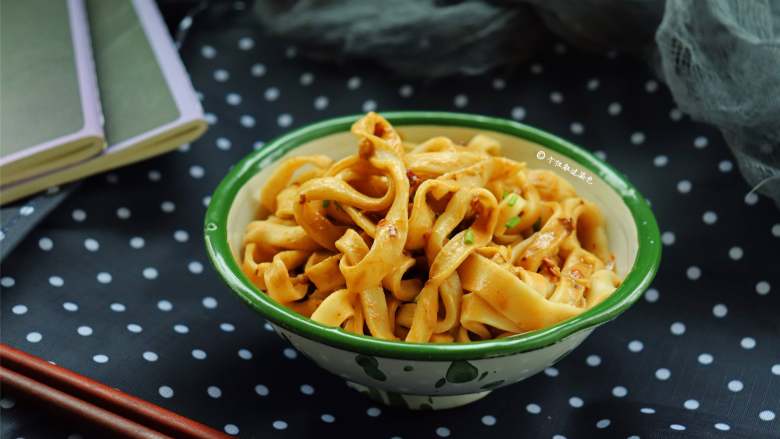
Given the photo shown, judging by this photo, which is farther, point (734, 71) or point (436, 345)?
point (734, 71)

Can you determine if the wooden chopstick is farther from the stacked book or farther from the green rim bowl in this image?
the stacked book

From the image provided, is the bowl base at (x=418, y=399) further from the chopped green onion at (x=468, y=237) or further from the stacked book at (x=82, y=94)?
the stacked book at (x=82, y=94)

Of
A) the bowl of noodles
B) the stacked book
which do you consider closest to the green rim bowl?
the bowl of noodles

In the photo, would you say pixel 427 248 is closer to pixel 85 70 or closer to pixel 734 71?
pixel 734 71

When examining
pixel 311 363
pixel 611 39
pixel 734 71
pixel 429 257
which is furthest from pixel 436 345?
pixel 611 39

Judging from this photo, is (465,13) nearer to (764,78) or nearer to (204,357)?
(764,78)
